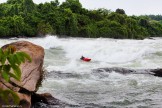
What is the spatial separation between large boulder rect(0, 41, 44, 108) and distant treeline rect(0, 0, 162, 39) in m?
51.9

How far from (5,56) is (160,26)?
108246mm

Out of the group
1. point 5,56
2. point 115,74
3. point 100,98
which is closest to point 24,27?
point 115,74

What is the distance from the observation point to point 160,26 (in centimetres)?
10731

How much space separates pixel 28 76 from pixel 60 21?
200 feet

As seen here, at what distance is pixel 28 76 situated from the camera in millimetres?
7820

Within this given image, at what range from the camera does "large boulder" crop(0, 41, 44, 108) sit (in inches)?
281

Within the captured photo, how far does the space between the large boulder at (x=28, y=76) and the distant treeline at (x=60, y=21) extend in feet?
170

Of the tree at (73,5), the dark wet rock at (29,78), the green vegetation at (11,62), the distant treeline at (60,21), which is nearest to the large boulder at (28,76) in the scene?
the dark wet rock at (29,78)

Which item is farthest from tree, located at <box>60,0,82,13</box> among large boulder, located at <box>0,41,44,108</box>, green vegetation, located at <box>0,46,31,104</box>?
green vegetation, located at <box>0,46,31,104</box>

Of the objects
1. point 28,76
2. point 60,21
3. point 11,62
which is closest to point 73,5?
point 60,21

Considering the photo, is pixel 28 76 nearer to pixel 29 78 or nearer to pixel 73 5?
pixel 29 78

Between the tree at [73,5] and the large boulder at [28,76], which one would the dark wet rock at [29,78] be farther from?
the tree at [73,5]

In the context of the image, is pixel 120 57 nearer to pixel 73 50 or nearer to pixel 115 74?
pixel 73 50

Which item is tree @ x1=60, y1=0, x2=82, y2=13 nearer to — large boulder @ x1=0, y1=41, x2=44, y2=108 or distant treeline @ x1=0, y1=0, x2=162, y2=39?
distant treeline @ x1=0, y1=0, x2=162, y2=39
